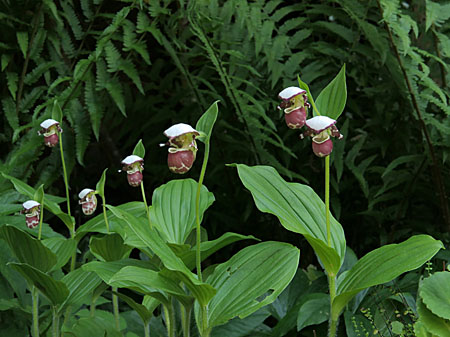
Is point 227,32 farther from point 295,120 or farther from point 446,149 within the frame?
point 295,120

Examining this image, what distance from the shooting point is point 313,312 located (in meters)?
1.00

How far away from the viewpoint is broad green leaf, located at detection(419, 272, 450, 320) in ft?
2.39

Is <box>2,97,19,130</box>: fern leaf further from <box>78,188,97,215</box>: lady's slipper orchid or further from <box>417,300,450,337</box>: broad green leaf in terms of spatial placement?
<box>417,300,450,337</box>: broad green leaf

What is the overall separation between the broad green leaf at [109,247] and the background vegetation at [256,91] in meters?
0.45

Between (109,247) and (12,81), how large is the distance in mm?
739

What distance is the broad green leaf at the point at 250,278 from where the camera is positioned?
72 centimetres

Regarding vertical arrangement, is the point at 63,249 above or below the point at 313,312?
above

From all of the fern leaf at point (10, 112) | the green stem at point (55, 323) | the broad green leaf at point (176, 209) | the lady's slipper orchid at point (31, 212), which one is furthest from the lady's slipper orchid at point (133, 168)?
the fern leaf at point (10, 112)

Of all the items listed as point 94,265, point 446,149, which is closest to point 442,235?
point 446,149

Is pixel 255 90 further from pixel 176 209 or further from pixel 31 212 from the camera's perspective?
pixel 31 212

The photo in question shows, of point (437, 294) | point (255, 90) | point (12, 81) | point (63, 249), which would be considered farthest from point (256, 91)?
point (437, 294)

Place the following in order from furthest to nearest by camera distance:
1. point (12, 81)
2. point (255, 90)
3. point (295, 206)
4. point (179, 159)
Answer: point (255, 90)
point (12, 81)
point (295, 206)
point (179, 159)

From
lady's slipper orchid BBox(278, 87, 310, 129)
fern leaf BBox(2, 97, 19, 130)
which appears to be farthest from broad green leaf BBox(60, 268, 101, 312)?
fern leaf BBox(2, 97, 19, 130)

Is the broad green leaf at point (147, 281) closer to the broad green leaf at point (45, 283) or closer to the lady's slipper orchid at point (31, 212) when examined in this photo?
the broad green leaf at point (45, 283)
